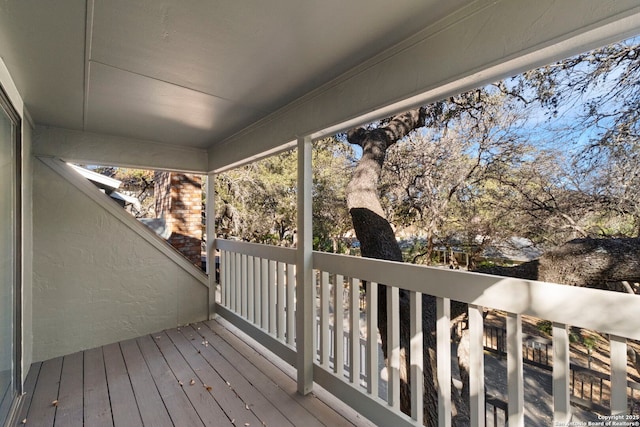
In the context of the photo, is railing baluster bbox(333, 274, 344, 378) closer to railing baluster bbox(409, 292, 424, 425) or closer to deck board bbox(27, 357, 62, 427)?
railing baluster bbox(409, 292, 424, 425)

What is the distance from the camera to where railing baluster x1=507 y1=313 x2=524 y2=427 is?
4.41 ft

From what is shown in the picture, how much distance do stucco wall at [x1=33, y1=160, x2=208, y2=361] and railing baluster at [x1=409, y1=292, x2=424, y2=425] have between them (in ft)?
10.4

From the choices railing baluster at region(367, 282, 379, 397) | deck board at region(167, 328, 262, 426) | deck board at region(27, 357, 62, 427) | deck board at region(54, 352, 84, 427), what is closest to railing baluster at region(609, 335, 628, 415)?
railing baluster at region(367, 282, 379, 397)

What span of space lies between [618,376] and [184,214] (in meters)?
5.30

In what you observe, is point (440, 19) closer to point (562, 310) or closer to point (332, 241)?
point (562, 310)

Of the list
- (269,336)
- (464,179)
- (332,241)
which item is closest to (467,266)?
(464,179)

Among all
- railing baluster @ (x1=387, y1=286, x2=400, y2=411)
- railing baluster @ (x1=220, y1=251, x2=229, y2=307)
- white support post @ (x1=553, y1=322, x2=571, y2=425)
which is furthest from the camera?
railing baluster @ (x1=220, y1=251, x2=229, y2=307)

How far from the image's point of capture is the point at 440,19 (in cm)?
135

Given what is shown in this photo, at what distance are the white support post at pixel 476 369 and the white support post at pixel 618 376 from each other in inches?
18.5

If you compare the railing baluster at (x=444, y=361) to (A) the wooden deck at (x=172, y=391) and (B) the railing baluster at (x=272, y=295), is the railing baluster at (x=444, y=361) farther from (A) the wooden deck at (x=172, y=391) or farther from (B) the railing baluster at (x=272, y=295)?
(B) the railing baluster at (x=272, y=295)

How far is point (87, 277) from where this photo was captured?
3.14 meters

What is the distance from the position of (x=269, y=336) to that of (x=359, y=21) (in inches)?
110

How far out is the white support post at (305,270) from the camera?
7.75ft

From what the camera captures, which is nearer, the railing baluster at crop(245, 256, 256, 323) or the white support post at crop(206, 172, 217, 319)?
the railing baluster at crop(245, 256, 256, 323)
